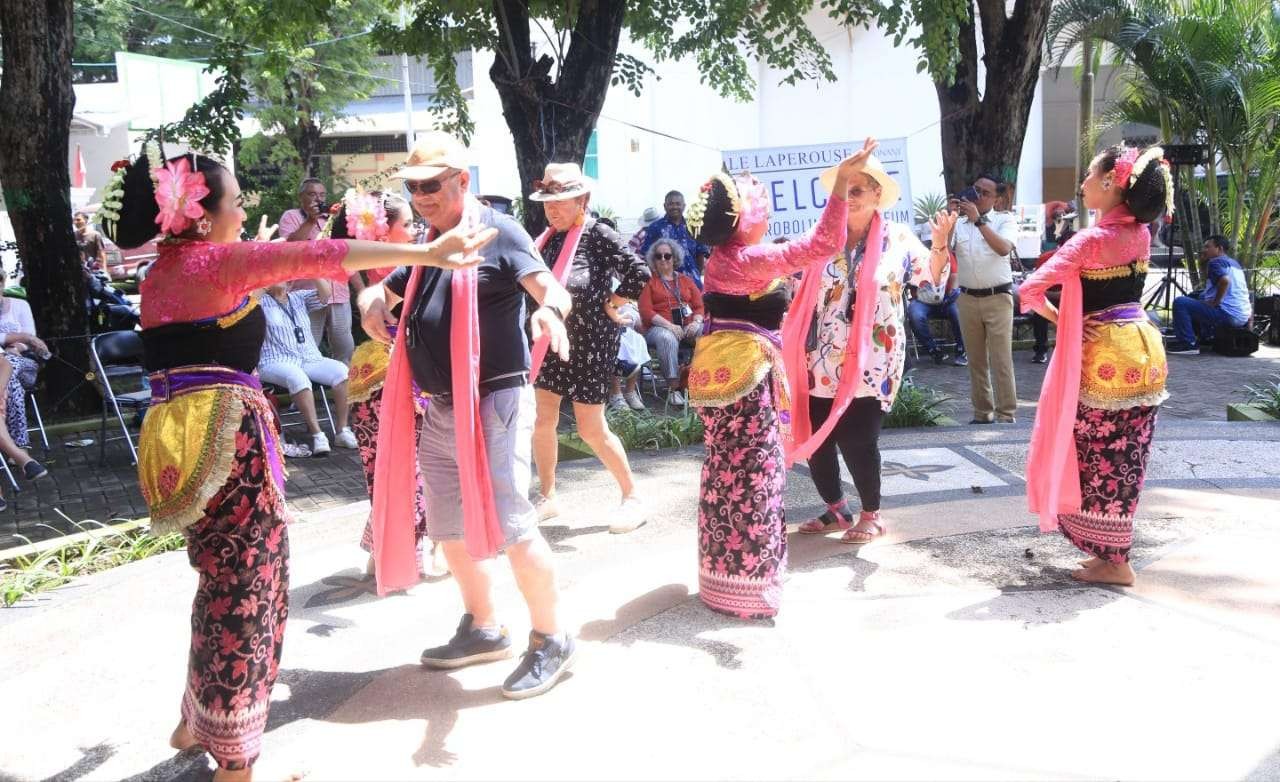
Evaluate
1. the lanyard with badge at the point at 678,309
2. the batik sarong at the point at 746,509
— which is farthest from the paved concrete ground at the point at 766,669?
the lanyard with badge at the point at 678,309

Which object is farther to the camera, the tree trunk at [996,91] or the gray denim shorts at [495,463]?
the tree trunk at [996,91]

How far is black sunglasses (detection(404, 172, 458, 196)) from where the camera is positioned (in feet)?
12.1

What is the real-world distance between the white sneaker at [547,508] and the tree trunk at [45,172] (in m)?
5.48

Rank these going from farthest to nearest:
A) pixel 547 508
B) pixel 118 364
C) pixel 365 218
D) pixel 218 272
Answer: pixel 118 364, pixel 547 508, pixel 365 218, pixel 218 272

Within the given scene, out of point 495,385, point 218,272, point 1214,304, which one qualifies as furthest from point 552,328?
point 1214,304

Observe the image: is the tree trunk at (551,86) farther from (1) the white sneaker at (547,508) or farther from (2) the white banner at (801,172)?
(1) the white sneaker at (547,508)

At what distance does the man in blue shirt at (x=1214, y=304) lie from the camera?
1197 cm

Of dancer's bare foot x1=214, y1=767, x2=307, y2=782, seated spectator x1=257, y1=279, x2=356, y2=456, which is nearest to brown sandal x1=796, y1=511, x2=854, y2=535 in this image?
dancer's bare foot x1=214, y1=767, x2=307, y2=782

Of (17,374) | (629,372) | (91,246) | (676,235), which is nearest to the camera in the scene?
(17,374)

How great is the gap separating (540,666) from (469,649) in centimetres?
39

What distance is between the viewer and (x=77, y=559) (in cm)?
575

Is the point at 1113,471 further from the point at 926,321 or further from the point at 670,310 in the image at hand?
the point at 926,321

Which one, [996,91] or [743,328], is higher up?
A: [996,91]

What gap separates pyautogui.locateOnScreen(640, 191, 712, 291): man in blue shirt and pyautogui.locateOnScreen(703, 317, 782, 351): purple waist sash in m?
6.53
